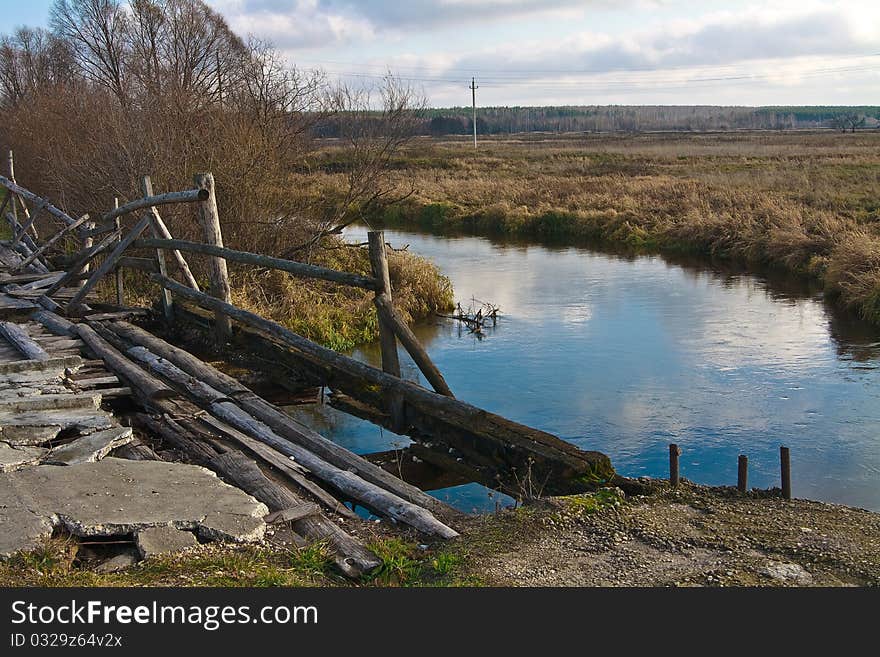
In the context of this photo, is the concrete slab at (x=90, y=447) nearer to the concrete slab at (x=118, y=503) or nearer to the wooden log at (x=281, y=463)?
the concrete slab at (x=118, y=503)

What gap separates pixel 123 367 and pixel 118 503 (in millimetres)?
3539

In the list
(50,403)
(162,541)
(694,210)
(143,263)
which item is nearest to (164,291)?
(143,263)

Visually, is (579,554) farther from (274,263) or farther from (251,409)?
(274,263)

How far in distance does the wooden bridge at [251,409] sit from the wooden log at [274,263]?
0.02 meters

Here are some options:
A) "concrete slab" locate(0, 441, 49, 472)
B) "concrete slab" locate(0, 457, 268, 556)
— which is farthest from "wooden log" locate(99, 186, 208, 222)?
"concrete slab" locate(0, 457, 268, 556)

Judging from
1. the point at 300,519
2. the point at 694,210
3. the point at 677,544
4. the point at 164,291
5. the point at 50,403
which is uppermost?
the point at 164,291

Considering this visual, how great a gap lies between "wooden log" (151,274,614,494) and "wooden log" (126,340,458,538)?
1.09 meters

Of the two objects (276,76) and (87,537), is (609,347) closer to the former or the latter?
(276,76)

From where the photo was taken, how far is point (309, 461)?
6.02 m

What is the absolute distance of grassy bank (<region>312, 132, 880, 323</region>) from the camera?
19.9 metres

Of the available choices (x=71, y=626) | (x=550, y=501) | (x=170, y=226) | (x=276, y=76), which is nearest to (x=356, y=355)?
(x=170, y=226)

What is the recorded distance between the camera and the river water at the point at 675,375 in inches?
368

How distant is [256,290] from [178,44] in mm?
20564

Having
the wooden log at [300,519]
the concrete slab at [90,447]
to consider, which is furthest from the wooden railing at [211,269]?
the concrete slab at [90,447]
